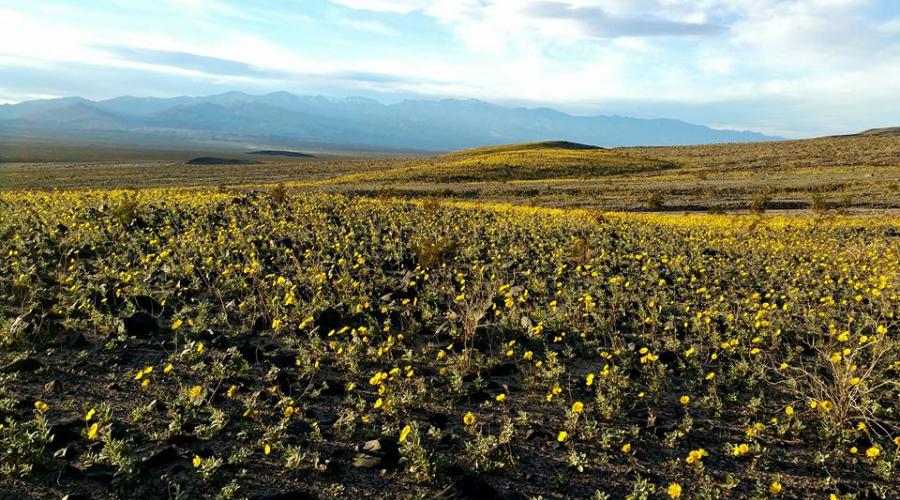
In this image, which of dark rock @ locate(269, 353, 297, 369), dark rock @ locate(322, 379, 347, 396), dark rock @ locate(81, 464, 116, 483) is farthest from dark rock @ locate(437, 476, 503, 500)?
dark rock @ locate(269, 353, 297, 369)

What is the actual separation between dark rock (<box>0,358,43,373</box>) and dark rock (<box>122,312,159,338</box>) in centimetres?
100

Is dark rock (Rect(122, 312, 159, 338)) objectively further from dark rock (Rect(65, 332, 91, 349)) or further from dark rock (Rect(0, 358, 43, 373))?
dark rock (Rect(0, 358, 43, 373))

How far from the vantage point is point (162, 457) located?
13.3 ft

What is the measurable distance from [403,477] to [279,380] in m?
2.06

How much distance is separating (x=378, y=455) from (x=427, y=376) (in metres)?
1.66

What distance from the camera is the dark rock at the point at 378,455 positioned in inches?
164

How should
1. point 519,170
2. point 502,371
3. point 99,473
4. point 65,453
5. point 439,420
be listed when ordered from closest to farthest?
1. point 99,473
2. point 65,453
3. point 439,420
4. point 502,371
5. point 519,170

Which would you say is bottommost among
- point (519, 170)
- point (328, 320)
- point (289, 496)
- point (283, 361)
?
point (289, 496)

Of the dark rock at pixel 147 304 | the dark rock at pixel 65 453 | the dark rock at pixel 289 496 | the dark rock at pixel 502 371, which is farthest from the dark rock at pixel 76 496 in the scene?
the dark rock at pixel 147 304

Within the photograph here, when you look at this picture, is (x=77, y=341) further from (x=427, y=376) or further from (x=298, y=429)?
(x=427, y=376)

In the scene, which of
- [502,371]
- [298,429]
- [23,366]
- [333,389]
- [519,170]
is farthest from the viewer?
[519,170]

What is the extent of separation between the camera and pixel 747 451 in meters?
4.29

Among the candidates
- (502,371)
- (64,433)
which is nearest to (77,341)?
(64,433)

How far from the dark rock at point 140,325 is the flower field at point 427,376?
3 cm
